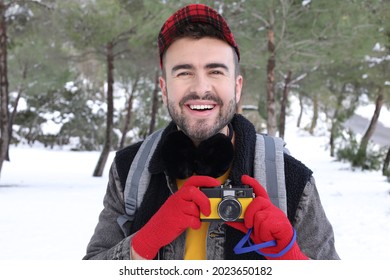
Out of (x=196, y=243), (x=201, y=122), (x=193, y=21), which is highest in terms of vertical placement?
(x=193, y=21)

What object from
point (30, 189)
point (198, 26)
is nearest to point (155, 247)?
point (198, 26)

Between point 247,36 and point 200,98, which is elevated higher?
point 247,36

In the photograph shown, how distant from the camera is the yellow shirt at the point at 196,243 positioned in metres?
1.41

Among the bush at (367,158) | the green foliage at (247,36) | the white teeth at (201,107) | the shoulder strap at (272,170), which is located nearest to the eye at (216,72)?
the white teeth at (201,107)

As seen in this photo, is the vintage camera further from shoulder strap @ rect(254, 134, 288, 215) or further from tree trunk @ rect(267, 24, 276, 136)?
tree trunk @ rect(267, 24, 276, 136)

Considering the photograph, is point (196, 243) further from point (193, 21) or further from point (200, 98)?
point (193, 21)

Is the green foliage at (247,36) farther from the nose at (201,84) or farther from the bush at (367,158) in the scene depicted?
the nose at (201,84)

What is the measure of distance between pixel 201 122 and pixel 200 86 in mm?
119

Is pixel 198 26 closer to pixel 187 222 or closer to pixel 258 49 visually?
pixel 187 222

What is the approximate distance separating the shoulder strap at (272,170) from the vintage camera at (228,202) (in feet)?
0.34

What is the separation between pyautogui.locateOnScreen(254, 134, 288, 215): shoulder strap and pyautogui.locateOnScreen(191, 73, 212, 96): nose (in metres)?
0.26

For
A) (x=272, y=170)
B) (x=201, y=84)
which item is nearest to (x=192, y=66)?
(x=201, y=84)

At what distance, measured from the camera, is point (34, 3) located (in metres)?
9.94

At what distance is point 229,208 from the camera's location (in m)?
1.27
